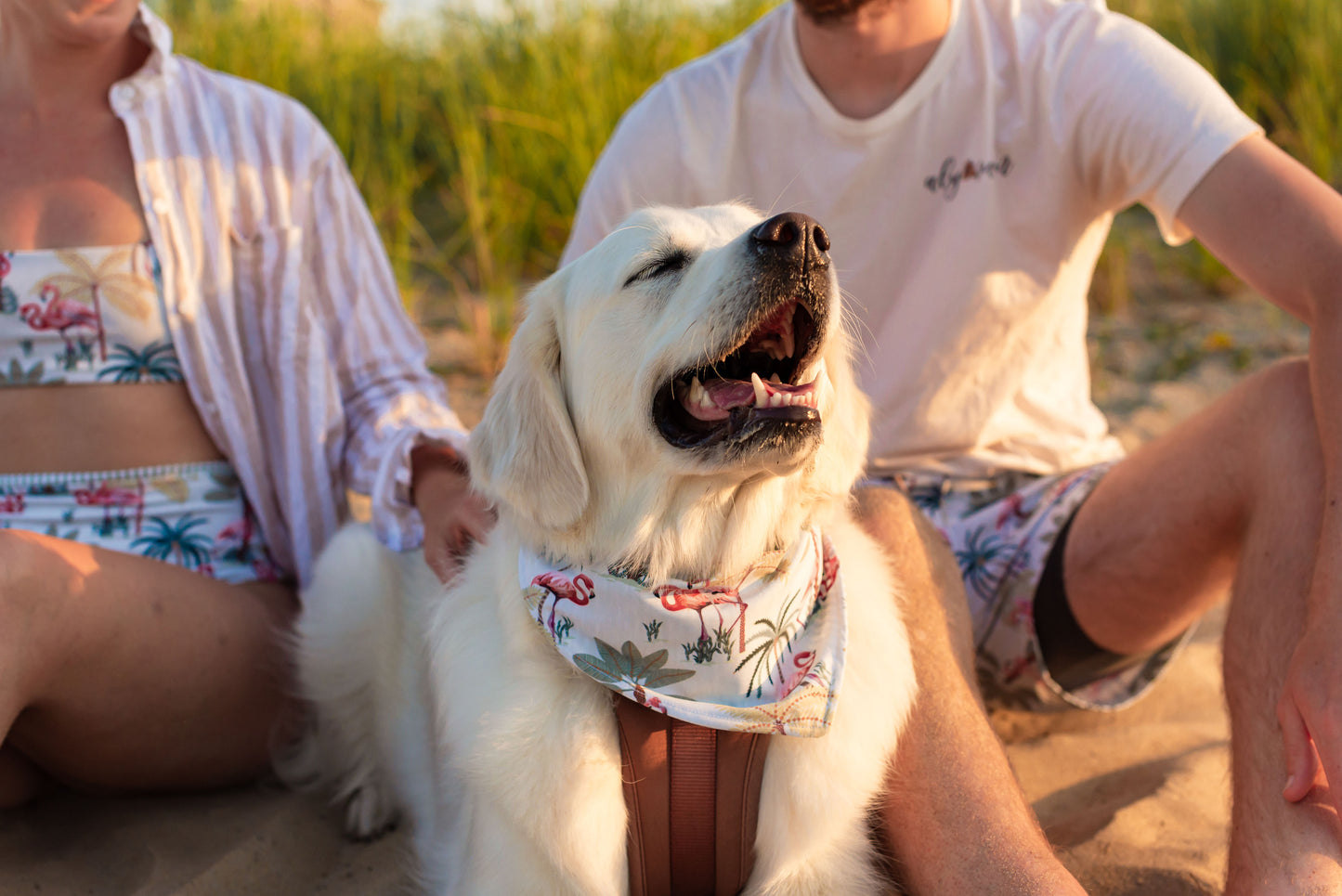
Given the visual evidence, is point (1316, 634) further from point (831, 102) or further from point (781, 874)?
point (831, 102)

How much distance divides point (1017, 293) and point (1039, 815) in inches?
48.5

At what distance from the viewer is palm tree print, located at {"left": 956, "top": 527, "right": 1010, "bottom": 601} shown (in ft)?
8.20

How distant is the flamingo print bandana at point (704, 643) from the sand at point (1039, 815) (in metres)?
0.79

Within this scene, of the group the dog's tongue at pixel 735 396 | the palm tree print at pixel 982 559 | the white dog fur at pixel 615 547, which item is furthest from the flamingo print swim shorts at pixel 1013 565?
the dog's tongue at pixel 735 396

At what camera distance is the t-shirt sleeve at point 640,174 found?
260 centimetres

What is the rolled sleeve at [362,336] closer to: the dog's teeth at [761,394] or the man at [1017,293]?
the man at [1017,293]

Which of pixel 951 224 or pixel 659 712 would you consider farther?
pixel 951 224

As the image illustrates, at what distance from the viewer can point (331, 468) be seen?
2.59 metres

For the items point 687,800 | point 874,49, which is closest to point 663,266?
point 687,800

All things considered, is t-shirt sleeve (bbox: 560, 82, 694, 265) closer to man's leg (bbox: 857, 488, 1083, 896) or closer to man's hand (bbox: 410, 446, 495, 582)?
man's hand (bbox: 410, 446, 495, 582)

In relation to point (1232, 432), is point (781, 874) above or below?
below

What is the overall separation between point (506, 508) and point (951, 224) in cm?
133

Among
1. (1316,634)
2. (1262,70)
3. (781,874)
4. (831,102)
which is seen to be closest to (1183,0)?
(1262,70)

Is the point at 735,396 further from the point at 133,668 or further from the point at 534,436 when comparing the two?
the point at 133,668
